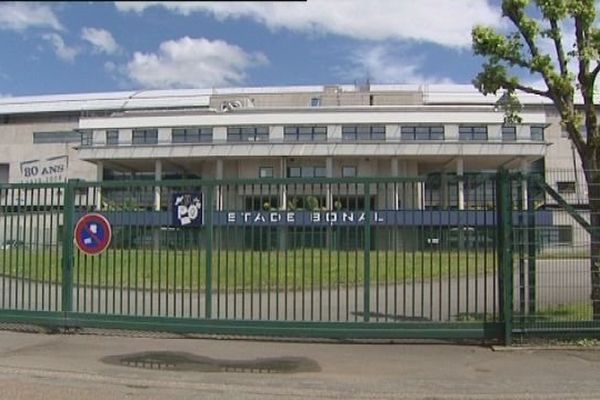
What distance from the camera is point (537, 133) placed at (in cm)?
6072

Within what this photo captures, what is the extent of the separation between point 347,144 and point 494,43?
165 feet

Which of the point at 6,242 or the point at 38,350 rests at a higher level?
the point at 6,242

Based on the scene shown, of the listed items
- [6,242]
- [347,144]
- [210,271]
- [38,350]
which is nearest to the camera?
[38,350]

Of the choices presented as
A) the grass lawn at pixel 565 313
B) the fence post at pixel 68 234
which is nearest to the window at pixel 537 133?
the grass lawn at pixel 565 313

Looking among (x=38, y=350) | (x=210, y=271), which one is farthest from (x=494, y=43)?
(x=38, y=350)

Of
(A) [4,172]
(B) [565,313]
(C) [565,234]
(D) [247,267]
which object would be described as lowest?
(B) [565,313]

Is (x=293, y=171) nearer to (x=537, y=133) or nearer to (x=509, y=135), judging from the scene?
(x=509, y=135)

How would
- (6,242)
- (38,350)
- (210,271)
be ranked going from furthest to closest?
(6,242), (210,271), (38,350)

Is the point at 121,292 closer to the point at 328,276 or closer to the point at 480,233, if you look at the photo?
the point at 328,276

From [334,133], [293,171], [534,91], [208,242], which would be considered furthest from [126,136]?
[534,91]

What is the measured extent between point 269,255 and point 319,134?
5227 cm

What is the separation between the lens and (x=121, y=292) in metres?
9.92

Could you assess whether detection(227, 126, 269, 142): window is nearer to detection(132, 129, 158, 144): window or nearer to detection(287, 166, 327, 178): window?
detection(287, 166, 327, 178): window

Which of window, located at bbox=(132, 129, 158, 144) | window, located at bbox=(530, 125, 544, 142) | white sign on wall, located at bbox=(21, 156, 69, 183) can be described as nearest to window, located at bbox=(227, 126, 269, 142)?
window, located at bbox=(132, 129, 158, 144)
